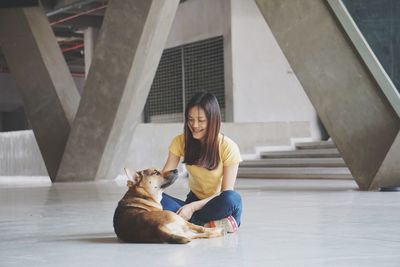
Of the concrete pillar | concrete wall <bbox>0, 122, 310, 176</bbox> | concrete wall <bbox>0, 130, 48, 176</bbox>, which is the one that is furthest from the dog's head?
the concrete pillar

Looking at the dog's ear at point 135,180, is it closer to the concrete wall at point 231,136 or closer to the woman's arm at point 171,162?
the woman's arm at point 171,162

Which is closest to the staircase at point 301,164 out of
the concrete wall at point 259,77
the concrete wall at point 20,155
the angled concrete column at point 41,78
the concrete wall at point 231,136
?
the concrete wall at point 231,136

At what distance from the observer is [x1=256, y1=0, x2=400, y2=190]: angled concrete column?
11062 millimetres

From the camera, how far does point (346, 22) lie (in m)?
11.2

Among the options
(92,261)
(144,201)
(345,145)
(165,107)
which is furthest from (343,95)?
(165,107)

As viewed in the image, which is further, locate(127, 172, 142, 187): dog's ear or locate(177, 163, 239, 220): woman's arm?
locate(177, 163, 239, 220): woman's arm

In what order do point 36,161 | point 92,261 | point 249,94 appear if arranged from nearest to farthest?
1. point 92,261
2. point 36,161
3. point 249,94

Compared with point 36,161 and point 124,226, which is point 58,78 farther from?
point 124,226

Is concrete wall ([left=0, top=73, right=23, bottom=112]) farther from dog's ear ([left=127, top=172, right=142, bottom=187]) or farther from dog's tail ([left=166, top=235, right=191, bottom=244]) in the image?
dog's tail ([left=166, top=235, right=191, bottom=244])

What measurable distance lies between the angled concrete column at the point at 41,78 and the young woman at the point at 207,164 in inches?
468

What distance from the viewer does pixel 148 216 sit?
501 centimetres

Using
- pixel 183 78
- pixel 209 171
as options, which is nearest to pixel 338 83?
pixel 209 171

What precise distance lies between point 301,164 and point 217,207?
13016 mm

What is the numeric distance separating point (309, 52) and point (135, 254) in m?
7.29
